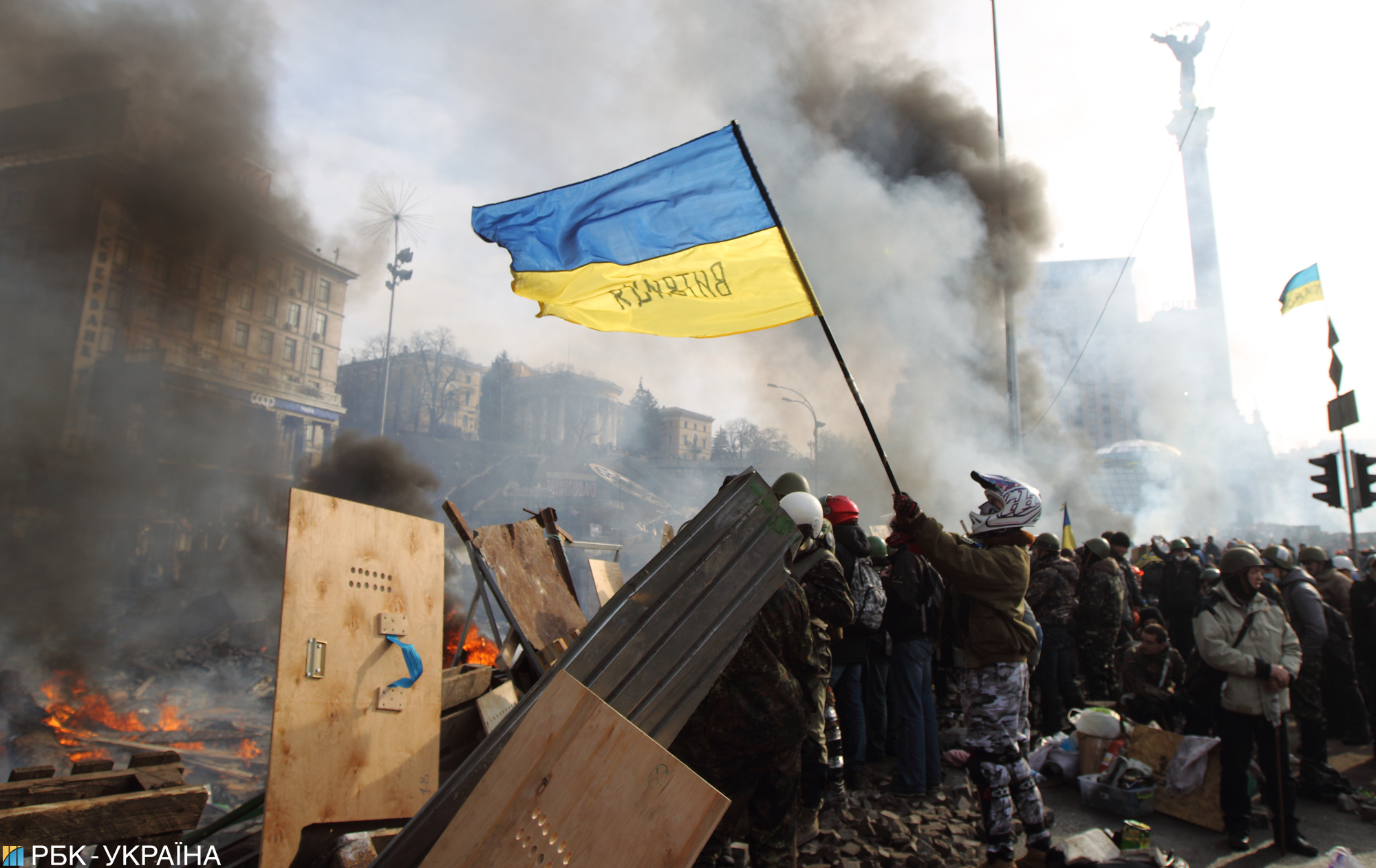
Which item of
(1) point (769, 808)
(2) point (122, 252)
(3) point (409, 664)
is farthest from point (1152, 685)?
(2) point (122, 252)

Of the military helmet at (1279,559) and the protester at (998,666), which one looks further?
the military helmet at (1279,559)

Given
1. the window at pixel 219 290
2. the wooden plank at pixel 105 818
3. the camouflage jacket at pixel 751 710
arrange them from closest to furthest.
A: the wooden plank at pixel 105 818 < the camouflage jacket at pixel 751 710 < the window at pixel 219 290

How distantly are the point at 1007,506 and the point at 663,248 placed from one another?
98.7 inches

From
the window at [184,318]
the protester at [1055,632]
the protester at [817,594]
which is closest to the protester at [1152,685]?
the protester at [1055,632]

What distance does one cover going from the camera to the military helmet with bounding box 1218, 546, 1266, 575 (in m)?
3.66

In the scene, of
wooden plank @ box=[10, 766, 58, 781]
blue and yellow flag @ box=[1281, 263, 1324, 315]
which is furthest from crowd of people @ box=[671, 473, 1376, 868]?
blue and yellow flag @ box=[1281, 263, 1324, 315]

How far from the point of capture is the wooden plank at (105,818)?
2084 mm

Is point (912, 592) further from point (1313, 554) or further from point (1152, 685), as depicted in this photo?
point (1313, 554)

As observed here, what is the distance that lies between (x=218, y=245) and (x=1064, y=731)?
770 inches

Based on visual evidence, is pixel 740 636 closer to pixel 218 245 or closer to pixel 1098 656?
pixel 1098 656

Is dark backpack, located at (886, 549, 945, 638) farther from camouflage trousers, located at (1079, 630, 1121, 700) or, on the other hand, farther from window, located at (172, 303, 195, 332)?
window, located at (172, 303, 195, 332)

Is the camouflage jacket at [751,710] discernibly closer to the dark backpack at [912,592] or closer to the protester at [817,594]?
the protester at [817,594]

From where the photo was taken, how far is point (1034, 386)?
76.1ft

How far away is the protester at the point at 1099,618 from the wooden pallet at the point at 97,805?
274 inches
